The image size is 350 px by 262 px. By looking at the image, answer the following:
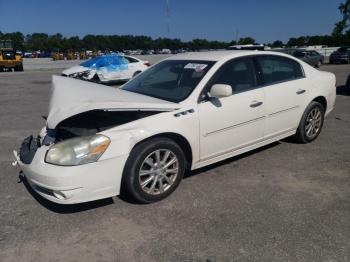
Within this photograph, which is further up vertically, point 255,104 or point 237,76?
point 237,76

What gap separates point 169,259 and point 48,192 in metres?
1.33

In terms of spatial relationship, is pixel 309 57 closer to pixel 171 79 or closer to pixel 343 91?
pixel 343 91

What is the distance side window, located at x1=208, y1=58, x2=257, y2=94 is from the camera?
4.24 metres

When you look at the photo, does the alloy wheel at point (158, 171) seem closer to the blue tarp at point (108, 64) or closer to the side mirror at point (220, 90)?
the side mirror at point (220, 90)

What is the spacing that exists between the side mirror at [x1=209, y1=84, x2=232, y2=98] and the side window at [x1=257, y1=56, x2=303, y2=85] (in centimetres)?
105

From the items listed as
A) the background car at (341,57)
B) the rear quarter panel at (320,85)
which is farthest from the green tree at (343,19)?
the rear quarter panel at (320,85)

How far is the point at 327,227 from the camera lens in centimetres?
317

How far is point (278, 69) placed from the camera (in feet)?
16.3

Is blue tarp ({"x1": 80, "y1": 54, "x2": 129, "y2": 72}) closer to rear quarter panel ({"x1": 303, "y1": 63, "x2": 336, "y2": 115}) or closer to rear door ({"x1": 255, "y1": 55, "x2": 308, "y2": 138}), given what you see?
rear quarter panel ({"x1": 303, "y1": 63, "x2": 336, "y2": 115})

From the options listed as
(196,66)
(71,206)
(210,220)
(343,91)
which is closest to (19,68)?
(343,91)

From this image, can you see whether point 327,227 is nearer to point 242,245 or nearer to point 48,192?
point 242,245

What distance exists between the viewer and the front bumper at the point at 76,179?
10.4 feet

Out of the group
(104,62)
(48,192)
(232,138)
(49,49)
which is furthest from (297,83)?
(49,49)

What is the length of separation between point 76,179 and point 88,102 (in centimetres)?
73
